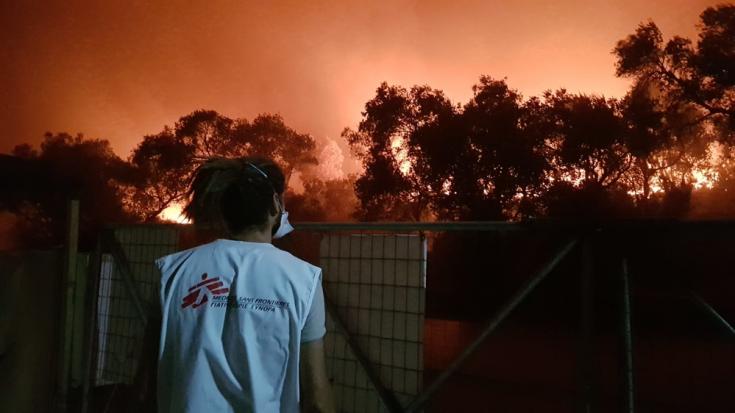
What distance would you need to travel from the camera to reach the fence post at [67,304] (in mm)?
4637

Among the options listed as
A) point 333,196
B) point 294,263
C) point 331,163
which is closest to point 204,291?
point 294,263

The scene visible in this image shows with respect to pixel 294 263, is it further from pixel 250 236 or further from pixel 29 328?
pixel 29 328

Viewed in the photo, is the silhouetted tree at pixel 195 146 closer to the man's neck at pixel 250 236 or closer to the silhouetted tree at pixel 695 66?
the silhouetted tree at pixel 695 66

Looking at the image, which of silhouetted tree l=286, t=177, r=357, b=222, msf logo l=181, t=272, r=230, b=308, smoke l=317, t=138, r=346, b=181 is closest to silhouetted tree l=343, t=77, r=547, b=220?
silhouetted tree l=286, t=177, r=357, b=222

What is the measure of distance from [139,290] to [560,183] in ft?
65.8

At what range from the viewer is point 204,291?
1.84 meters

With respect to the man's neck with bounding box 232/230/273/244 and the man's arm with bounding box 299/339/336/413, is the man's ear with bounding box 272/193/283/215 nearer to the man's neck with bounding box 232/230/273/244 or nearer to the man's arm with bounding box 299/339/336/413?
the man's neck with bounding box 232/230/273/244

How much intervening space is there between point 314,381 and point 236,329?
334mm

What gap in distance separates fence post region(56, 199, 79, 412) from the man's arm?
3.62 metres

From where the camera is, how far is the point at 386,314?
12.0ft

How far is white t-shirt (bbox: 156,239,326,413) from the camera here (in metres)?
1.81

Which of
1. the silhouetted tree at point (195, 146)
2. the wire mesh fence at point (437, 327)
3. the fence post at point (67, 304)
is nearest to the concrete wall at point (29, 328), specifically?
the fence post at point (67, 304)

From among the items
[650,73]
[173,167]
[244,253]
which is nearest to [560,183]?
[650,73]

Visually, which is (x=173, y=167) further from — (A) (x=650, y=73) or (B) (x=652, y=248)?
(B) (x=652, y=248)
